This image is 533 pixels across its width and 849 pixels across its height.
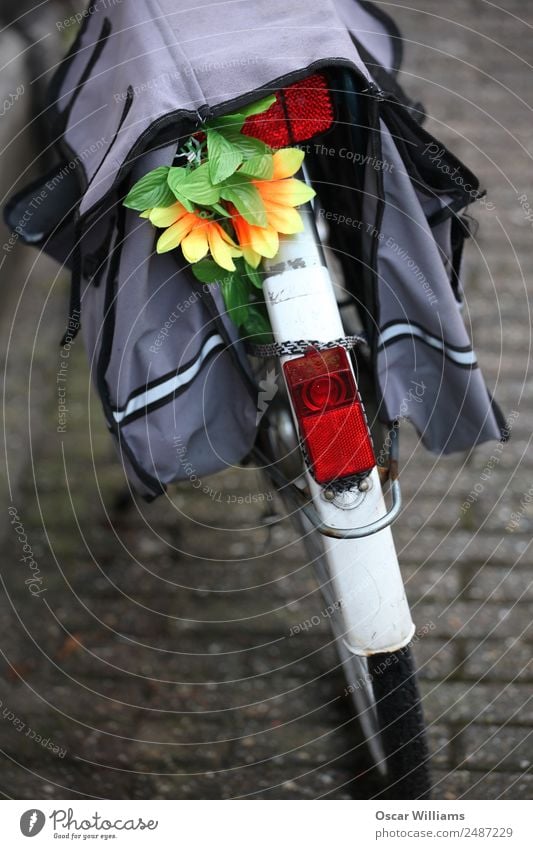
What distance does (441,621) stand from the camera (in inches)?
58.7

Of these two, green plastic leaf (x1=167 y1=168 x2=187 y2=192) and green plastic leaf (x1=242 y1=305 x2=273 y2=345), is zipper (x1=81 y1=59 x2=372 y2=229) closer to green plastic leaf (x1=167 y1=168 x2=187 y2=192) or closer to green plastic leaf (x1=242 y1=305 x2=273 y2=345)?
green plastic leaf (x1=167 y1=168 x2=187 y2=192)

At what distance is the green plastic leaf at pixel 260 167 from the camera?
88cm

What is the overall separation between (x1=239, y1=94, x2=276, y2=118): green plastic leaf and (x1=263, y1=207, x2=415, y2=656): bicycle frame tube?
0.38 ft

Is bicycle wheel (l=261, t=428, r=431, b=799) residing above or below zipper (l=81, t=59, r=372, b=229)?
below

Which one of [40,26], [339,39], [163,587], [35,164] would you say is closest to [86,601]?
[163,587]

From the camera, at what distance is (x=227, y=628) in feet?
5.08

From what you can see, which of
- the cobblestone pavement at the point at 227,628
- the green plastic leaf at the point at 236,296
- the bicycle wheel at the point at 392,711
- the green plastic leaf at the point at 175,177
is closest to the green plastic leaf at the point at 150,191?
the green plastic leaf at the point at 175,177

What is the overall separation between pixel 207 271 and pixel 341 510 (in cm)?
29

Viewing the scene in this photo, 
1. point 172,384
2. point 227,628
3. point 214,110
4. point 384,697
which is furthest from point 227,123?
point 227,628

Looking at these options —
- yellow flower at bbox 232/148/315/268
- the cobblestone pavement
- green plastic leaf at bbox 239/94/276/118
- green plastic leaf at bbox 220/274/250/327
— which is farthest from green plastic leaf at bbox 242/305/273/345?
the cobblestone pavement

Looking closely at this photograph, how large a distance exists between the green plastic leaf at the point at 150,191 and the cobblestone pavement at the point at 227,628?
0.76 m

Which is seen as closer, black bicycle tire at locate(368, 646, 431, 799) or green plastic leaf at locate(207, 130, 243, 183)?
green plastic leaf at locate(207, 130, 243, 183)

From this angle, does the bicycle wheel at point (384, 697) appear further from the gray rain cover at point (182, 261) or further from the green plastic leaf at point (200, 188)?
the green plastic leaf at point (200, 188)

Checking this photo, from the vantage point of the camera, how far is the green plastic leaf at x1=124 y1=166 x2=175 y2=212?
88cm
